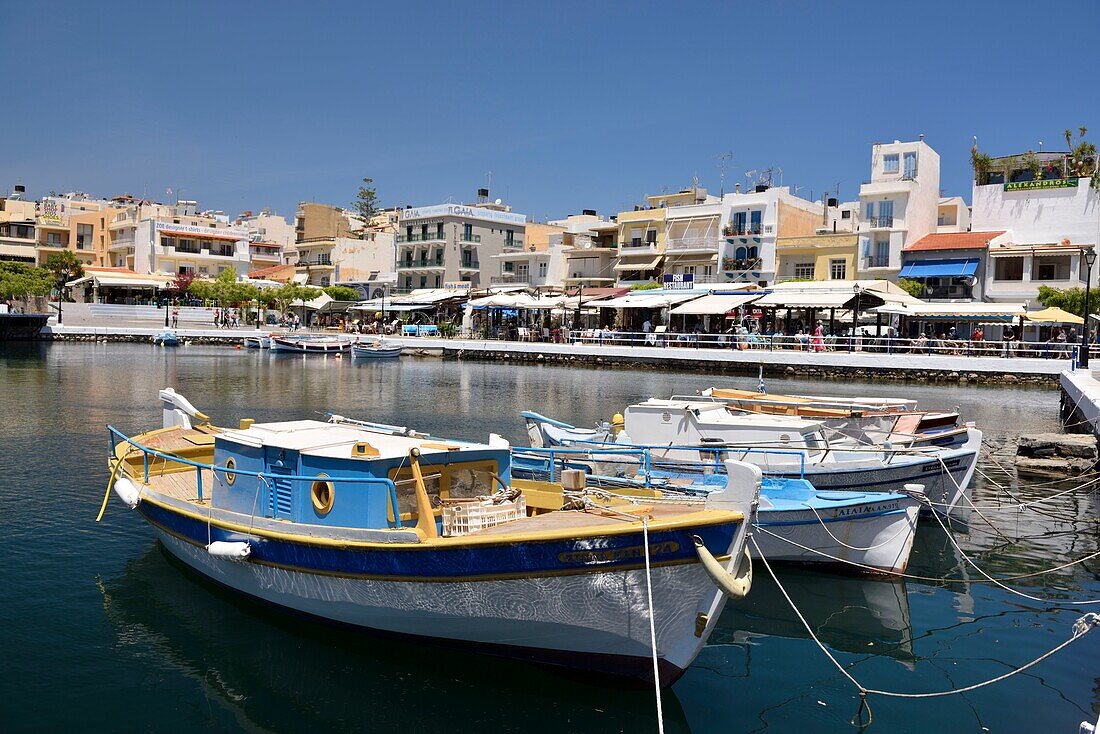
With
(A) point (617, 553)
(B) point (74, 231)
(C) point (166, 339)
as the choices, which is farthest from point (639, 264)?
(B) point (74, 231)

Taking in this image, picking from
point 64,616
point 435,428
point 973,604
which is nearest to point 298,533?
point 64,616

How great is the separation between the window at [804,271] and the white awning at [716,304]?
381 inches

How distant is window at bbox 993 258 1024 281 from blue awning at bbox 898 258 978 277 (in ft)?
4.00

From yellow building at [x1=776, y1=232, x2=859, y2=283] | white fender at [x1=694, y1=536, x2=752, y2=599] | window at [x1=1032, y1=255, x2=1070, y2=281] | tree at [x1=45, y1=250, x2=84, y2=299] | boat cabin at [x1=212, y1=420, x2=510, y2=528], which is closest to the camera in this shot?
white fender at [x1=694, y1=536, x2=752, y2=599]

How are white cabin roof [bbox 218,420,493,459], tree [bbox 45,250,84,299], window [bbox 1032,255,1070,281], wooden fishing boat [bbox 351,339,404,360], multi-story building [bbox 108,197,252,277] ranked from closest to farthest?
white cabin roof [bbox 218,420,493,459], window [bbox 1032,255,1070,281], wooden fishing boat [bbox 351,339,404,360], tree [bbox 45,250,84,299], multi-story building [bbox 108,197,252,277]

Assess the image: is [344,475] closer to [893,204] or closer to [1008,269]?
[1008,269]

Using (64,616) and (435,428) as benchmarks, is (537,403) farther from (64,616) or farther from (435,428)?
(64,616)

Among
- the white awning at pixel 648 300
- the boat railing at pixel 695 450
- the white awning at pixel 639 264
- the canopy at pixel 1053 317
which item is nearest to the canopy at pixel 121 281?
the white awning at pixel 639 264

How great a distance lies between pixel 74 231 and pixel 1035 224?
97.3 meters

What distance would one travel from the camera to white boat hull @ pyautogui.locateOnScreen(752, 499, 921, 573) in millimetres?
12781

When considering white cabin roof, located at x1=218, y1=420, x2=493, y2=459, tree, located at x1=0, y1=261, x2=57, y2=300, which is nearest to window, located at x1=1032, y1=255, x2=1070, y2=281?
white cabin roof, located at x1=218, y1=420, x2=493, y2=459

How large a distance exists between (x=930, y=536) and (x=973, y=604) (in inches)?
148

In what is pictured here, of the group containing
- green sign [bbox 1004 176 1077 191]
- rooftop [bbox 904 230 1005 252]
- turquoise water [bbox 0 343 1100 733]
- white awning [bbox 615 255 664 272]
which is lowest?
turquoise water [bbox 0 343 1100 733]

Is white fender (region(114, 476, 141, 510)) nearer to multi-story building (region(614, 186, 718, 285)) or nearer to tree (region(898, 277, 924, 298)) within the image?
tree (region(898, 277, 924, 298))
